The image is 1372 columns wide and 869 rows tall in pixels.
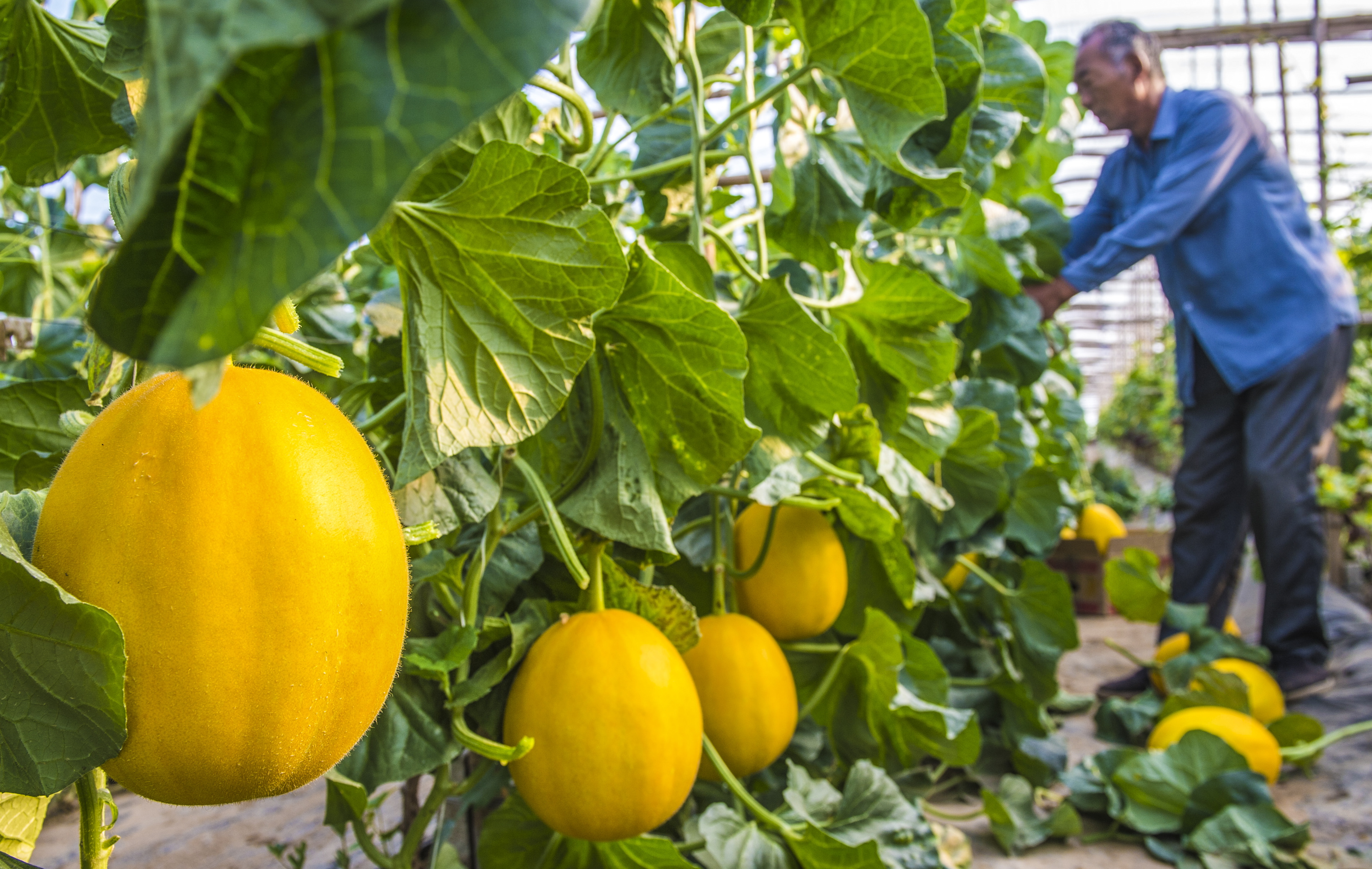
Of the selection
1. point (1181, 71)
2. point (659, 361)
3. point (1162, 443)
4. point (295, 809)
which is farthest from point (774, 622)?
point (1181, 71)

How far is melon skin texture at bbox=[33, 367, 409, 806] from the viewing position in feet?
1.22

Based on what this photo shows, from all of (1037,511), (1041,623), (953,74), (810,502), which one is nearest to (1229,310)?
(1037,511)

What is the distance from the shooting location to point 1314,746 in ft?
6.91

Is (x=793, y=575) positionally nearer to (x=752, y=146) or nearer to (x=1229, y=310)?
(x=752, y=146)

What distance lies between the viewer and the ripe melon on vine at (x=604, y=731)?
2.37 feet

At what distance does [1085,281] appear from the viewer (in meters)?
2.52

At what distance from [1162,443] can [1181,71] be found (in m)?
5.49

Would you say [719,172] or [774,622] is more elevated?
[719,172]

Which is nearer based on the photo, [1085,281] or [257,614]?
[257,614]

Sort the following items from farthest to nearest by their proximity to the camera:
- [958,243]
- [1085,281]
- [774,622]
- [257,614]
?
1. [1085,281]
2. [958,243]
3. [774,622]
4. [257,614]

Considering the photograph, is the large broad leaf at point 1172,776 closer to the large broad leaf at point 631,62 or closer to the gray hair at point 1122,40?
the large broad leaf at point 631,62

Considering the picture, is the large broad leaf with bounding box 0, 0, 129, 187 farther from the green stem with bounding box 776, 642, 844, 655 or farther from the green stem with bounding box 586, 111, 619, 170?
the green stem with bounding box 776, 642, 844, 655

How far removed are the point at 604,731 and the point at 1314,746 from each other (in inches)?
81.6

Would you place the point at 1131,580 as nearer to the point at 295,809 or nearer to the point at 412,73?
the point at 295,809
